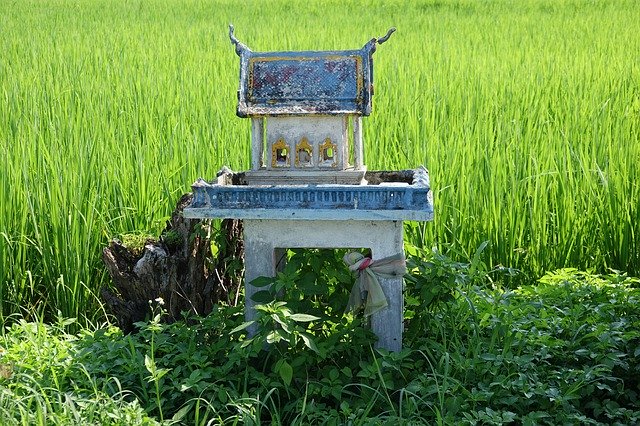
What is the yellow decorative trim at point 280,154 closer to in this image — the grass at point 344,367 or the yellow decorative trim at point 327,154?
the yellow decorative trim at point 327,154

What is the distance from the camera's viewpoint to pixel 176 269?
3.40 meters

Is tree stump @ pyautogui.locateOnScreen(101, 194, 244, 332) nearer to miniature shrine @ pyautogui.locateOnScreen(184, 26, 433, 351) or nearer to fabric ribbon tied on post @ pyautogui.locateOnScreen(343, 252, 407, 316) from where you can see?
miniature shrine @ pyautogui.locateOnScreen(184, 26, 433, 351)

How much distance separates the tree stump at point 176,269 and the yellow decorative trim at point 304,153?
1.30ft

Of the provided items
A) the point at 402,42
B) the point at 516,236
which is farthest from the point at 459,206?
the point at 402,42

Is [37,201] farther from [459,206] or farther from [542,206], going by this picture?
[542,206]

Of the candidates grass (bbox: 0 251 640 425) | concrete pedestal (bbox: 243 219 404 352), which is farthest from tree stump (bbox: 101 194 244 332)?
concrete pedestal (bbox: 243 219 404 352)

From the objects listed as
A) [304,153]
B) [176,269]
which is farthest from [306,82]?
[176,269]

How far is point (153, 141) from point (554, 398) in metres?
2.72

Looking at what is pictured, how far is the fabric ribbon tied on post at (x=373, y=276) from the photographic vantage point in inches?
116

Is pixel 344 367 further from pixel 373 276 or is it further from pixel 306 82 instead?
pixel 306 82

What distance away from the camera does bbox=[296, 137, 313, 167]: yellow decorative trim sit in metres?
3.14

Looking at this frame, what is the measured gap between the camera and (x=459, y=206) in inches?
165

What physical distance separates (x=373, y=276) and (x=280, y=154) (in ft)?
1.82

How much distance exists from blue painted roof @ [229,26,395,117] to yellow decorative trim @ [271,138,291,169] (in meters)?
0.12
